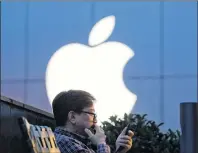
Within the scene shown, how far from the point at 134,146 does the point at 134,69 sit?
14.1ft

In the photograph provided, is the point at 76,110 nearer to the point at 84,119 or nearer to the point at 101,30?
the point at 84,119

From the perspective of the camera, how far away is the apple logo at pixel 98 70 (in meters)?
10.2

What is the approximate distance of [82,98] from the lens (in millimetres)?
2914

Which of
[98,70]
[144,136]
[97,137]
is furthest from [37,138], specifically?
[98,70]

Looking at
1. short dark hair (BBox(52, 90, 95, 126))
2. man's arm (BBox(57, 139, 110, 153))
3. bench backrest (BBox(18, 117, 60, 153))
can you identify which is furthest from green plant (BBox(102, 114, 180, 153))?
bench backrest (BBox(18, 117, 60, 153))

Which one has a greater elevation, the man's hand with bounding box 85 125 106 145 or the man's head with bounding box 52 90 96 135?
the man's head with bounding box 52 90 96 135

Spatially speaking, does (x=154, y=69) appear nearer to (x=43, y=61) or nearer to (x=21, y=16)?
(x=43, y=61)

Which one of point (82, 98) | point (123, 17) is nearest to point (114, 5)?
point (123, 17)

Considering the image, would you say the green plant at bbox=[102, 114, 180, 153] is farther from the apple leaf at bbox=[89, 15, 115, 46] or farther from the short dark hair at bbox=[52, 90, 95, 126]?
the apple leaf at bbox=[89, 15, 115, 46]

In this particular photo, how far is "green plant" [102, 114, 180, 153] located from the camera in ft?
19.9

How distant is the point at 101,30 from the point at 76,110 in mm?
7639

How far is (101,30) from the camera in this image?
34.3 ft

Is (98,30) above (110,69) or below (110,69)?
above

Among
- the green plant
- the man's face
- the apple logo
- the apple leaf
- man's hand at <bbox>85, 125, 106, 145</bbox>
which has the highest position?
the apple leaf
